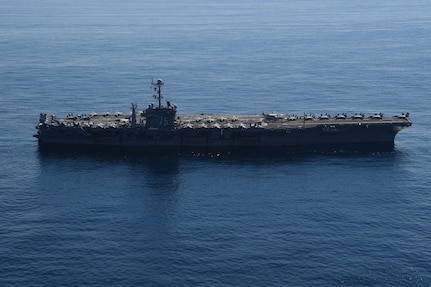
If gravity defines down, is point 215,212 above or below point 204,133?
below

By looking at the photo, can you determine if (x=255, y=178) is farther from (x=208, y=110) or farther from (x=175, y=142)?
(x=208, y=110)

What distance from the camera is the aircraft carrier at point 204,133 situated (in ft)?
397

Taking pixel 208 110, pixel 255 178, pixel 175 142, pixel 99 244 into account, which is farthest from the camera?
pixel 208 110

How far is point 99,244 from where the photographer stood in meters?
81.1

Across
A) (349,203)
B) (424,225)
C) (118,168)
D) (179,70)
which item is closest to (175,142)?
(118,168)

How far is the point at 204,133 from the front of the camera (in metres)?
121

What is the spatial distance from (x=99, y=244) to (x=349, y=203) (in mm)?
34666

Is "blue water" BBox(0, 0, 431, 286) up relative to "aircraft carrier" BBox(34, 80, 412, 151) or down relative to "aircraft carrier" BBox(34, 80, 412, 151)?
down

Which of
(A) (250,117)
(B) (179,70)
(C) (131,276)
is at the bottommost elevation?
(C) (131,276)

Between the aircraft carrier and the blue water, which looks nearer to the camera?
the blue water

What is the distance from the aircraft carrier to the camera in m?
121

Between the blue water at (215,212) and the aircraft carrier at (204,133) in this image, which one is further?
the aircraft carrier at (204,133)

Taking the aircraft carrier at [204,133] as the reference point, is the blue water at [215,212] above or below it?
below

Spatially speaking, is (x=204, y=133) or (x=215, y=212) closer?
(x=215, y=212)
